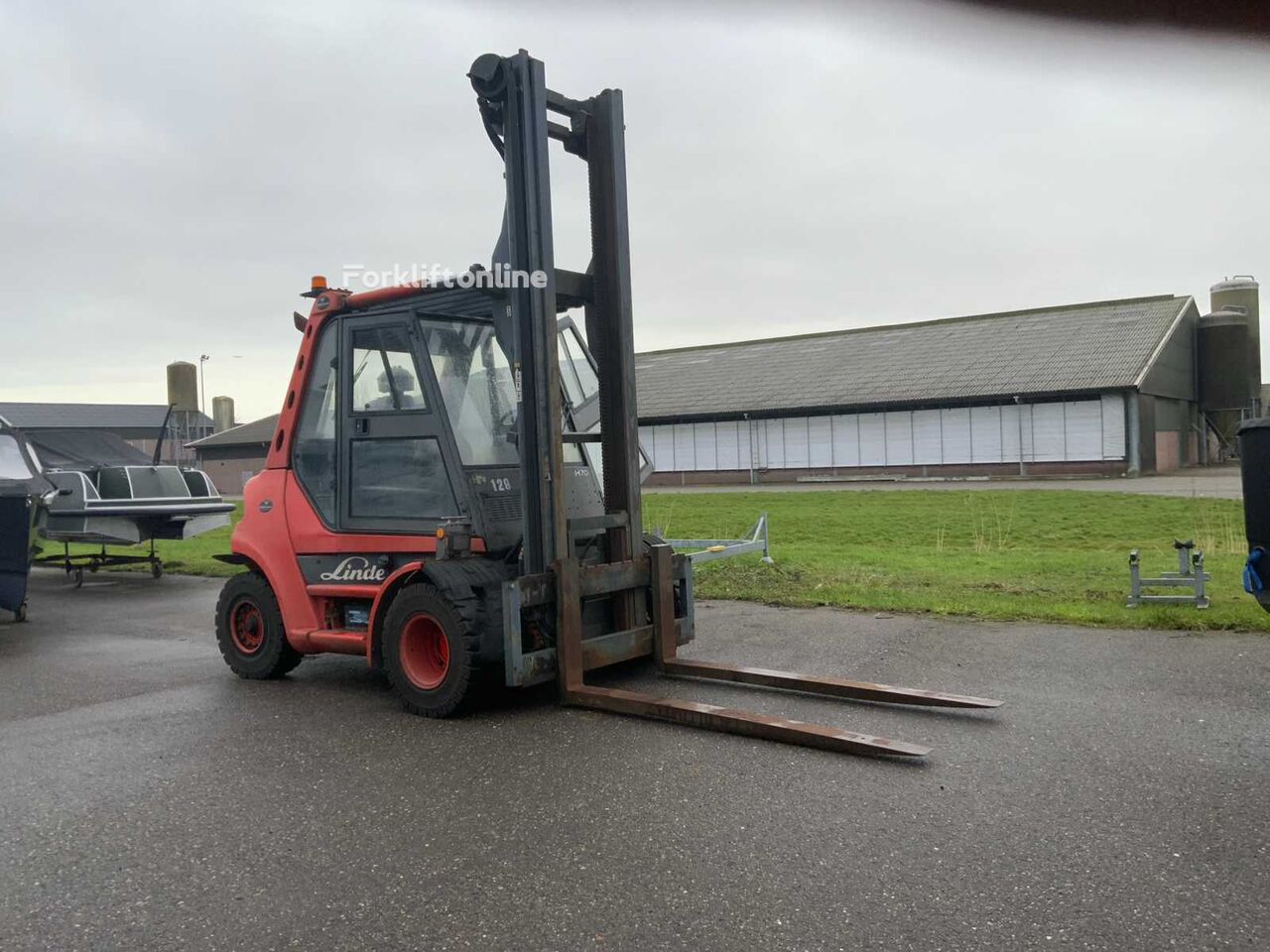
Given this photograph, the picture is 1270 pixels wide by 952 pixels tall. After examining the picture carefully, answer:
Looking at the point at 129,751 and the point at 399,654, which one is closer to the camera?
the point at 129,751

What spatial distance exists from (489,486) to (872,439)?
33002 mm

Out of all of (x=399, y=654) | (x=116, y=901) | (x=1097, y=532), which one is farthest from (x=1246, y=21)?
(x=1097, y=532)

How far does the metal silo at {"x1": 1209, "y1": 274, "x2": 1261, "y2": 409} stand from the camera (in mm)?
40994

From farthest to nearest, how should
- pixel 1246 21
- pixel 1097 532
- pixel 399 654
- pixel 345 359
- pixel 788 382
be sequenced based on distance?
pixel 788 382
pixel 1097 532
pixel 345 359
pixel 399 654
pixel 1246 21

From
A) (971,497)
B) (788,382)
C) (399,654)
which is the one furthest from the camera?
(788,382)

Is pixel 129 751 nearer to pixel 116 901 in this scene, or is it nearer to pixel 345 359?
pixel 116 901

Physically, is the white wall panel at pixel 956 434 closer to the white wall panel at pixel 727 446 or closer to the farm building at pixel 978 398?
the farm building at pixel 978 398

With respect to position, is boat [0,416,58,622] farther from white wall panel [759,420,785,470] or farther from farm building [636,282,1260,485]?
white wall panel [759,420,785,470]

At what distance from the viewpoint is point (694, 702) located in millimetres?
6188

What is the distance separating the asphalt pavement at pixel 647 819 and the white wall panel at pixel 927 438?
98.8ft

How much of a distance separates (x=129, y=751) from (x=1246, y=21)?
618cm

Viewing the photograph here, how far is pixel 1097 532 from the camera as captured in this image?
15.6m

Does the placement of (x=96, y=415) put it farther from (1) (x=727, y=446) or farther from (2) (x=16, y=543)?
(2) (x=16, y=543)

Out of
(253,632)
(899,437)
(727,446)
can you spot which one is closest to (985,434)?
(899,437)
